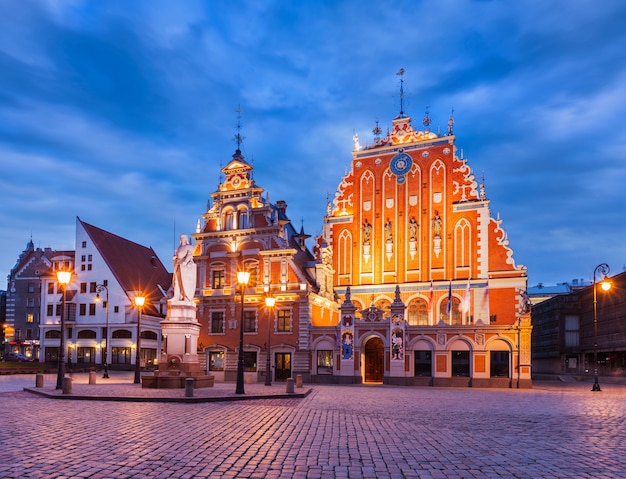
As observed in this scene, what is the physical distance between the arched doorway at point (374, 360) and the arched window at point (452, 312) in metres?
5.41

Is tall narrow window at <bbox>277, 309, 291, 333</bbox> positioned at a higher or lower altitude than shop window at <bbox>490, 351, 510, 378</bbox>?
higher

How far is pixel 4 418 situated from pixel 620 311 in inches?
2112

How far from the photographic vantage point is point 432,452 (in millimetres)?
11398

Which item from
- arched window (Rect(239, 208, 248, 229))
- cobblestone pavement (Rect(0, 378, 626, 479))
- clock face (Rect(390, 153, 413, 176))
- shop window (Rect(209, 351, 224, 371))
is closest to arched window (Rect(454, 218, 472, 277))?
clock face (Rect(390, 153, 413, 176))

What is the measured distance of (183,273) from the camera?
29.7m

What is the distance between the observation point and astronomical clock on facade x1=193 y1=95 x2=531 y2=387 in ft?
132

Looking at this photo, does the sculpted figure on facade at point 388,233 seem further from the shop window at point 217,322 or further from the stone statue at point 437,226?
the shop window at point 217,322

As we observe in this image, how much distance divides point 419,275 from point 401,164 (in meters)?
9.35

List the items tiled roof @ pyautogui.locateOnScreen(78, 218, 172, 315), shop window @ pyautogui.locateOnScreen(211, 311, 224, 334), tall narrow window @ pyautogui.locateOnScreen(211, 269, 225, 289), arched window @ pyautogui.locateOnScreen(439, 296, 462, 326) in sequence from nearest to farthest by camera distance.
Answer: arched window @ pyautogui.locateOnScreen(439, 296, 462, 326), shop window @ pyautogui.locateOnScreen(211, 311, 224, 334), tall narrow window @ pyautogui.locateOnScreen(211, 269, 225, 289), tiled roof @ pyautogui.locateOnScreen(78, 218, 172, 315)

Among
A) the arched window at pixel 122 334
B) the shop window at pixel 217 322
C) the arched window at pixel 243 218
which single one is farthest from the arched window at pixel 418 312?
the arched window at pixel 122 334

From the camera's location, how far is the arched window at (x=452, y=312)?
44.0 m

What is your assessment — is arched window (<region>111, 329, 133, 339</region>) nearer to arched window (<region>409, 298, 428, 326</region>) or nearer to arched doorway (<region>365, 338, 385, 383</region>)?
arched doorway (<region>365, 338, 385, 383</region>)

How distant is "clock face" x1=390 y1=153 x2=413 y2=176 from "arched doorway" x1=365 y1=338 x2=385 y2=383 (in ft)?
46.7

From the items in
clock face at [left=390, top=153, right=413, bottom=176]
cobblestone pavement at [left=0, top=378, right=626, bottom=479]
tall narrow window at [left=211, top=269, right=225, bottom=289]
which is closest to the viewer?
cobblestone pavement at [left=0, top=378, right=626, bottom=479]
